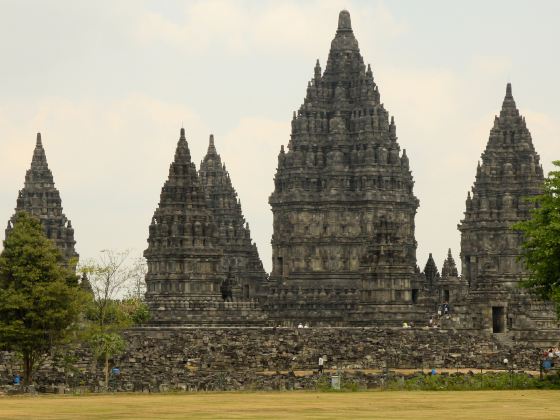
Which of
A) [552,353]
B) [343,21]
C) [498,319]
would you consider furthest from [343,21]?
[552,353]

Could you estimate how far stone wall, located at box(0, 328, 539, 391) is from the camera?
329 feet

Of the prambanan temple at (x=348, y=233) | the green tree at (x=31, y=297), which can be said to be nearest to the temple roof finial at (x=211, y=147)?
the prambanan temple at (x=348, y=233)

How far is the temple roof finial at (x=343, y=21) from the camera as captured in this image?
509ft

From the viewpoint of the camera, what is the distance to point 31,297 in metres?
93.0

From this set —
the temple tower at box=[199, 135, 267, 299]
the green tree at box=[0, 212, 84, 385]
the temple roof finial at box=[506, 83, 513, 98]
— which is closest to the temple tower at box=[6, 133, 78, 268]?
the temple tower at box=[199, 135, 267, 299]

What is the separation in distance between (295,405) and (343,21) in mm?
84179

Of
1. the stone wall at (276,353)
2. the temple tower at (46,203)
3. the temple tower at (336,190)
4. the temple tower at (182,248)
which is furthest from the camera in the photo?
the temple tower at (46,203)

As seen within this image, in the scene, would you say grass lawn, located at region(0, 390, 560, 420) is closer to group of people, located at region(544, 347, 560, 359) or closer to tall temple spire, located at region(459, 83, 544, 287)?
group of people, located at region(544, 347, 560, 359)

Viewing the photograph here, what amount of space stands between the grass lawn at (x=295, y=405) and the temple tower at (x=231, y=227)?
288 ft

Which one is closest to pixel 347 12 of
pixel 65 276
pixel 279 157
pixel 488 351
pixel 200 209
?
pixel 279 157

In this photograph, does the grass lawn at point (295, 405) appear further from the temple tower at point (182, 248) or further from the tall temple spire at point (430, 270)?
the tall temple spire at point (430, 270)

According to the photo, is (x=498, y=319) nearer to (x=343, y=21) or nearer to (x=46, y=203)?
(x=343, y=21)

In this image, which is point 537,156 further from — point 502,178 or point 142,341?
point 142,341

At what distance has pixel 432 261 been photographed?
159875 millimetres
